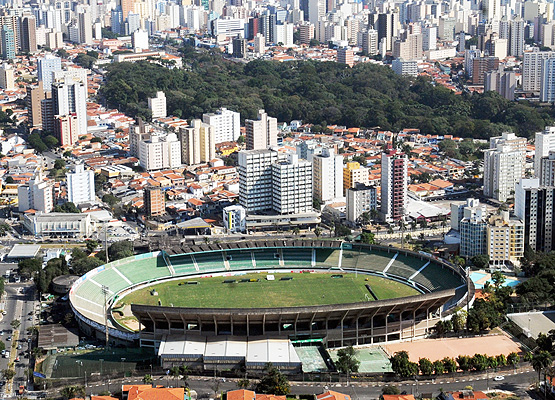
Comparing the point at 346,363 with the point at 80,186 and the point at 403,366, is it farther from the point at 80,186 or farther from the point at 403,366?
the point at 80,186

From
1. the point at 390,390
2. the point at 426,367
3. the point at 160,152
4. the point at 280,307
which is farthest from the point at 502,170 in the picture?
the point at 390,390

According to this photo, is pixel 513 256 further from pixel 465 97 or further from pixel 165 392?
pixel 465 97

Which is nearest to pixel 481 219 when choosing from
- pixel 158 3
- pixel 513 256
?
pixel 513 256

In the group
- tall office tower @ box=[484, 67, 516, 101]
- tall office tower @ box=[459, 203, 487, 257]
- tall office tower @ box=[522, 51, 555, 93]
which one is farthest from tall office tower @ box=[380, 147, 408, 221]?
tall office tower @ box=[522, 51, 555, 93]

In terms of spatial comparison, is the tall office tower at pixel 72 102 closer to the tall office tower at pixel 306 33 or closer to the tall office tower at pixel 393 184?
the tall office tower at pixel 393 184

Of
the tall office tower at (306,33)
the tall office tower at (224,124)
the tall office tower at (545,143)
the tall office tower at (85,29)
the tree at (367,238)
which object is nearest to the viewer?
the tree at (367,238)

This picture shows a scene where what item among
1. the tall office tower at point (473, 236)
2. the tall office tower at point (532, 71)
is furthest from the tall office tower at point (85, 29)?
the tall office tower at point (473, 236)
